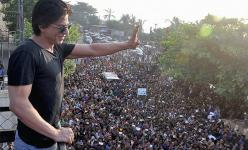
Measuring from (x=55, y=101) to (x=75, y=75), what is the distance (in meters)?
25.2

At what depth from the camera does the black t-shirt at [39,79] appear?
182 centimetres

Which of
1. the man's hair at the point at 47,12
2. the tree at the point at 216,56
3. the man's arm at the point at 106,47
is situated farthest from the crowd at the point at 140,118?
the man's hair at the point at 47,12

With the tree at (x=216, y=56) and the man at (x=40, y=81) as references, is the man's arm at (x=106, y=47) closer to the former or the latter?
the man at (x=40, y=81)

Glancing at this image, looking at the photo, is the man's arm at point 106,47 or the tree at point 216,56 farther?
the tree at point 216,56

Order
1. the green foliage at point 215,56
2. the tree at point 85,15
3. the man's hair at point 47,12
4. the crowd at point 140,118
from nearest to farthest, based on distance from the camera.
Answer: the man's hair at point 47,12, the crowd at point 140,118, the green foliage at point 215,56, the tree at point 85,15

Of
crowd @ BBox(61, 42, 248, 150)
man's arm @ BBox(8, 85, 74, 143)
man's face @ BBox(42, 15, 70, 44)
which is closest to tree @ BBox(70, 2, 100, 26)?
crowd @ BBox(61, 42, 248, 150)

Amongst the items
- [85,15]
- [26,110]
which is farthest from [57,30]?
[85,15]

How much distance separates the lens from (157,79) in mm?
28000

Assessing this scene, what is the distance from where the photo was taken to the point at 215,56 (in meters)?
22.5

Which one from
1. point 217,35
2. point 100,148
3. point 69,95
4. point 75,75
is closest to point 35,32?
point 100,148

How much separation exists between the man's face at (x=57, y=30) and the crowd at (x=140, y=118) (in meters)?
7.01

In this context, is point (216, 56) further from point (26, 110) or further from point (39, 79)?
point (26, 110)

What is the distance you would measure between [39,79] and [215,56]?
21351 mm

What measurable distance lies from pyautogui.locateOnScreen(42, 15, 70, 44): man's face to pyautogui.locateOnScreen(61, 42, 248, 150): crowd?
7010 mm
